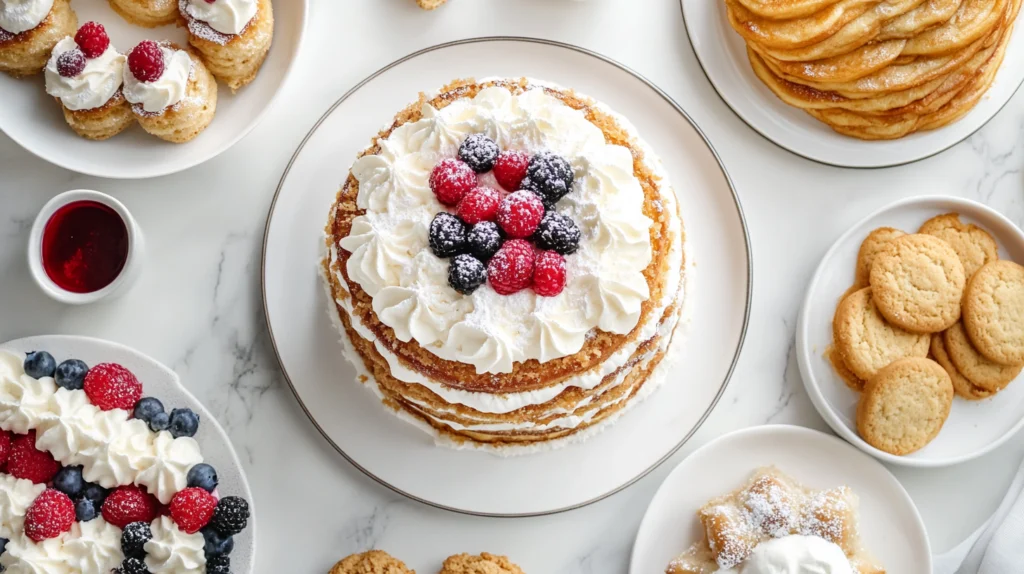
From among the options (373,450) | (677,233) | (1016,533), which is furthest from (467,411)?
(1016,533)

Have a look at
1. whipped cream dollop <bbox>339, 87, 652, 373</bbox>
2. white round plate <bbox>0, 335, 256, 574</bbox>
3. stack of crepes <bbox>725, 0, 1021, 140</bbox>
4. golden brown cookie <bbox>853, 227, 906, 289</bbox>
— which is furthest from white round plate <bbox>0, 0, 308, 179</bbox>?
golden brown cookie <bbox>853, 227, 906, 289</bbox>

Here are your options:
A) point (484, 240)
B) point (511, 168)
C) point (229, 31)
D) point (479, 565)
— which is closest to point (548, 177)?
point (511, 168)

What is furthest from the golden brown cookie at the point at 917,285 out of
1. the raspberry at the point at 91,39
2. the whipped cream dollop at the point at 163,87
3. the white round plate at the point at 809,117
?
the raspberry at the point at 91,39

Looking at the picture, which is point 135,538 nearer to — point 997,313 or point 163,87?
point 163,87

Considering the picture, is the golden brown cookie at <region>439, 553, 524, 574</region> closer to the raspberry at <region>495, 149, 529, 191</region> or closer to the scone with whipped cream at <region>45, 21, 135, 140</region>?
the raspberry at <region>495, 149, 529, 191</region>

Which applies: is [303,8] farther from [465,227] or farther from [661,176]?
[661,176]

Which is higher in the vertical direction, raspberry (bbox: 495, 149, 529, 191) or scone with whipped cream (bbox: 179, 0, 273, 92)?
raspberry (bbox: 495, 149, 529, 191)
